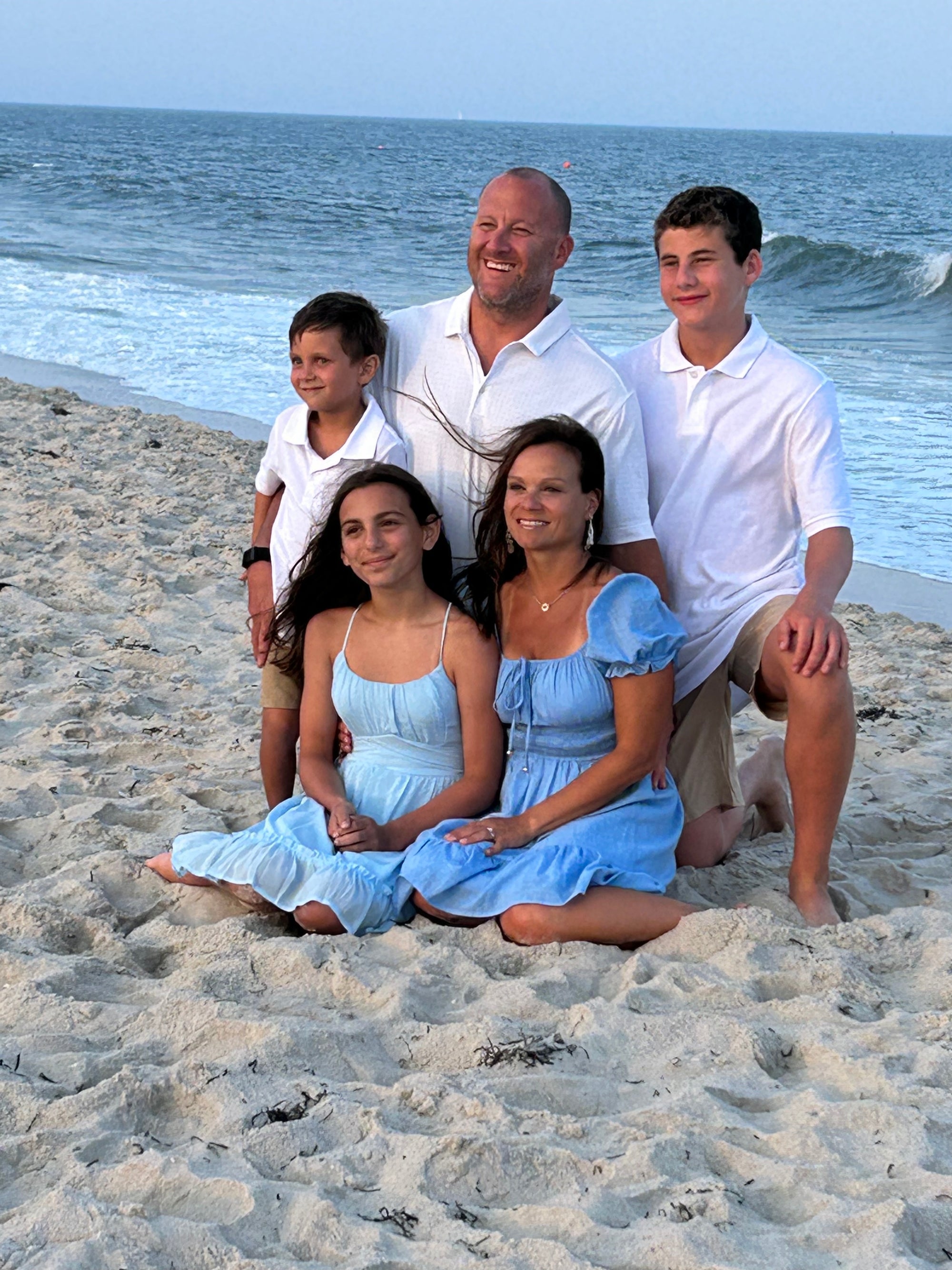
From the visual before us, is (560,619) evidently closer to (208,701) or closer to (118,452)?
(208,701)

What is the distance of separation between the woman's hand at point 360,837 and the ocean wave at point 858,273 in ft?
48.2

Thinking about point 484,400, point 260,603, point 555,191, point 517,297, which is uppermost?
point 555,191

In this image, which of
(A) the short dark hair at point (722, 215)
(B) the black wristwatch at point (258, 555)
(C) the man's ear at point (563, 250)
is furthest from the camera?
(B) the black wristwatch at point (258, 555)

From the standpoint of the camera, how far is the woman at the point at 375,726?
2.91 metres

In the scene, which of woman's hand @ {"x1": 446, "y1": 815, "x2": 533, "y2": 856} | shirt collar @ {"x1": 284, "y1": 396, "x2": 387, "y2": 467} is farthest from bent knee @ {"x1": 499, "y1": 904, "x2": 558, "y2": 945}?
shirt collar @ {"x1": 284, "y1": 396, "x2": 387, "y2": 467}

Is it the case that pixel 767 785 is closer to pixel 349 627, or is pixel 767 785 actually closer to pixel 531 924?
pixel 531 924

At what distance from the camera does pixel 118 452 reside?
7.62m

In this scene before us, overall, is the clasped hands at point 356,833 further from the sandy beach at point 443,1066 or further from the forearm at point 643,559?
the forearm at point 643,559

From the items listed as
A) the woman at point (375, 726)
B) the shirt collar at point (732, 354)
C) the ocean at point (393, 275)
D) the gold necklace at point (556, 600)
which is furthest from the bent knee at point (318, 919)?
the ocean at point (393, 275)

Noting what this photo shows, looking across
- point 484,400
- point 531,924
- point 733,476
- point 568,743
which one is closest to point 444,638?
point 568,743

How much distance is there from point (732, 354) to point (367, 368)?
2.89ft

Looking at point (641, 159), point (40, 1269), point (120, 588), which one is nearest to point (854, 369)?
point (120, 588)

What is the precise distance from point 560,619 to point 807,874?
839 mm

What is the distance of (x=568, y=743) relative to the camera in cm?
301
